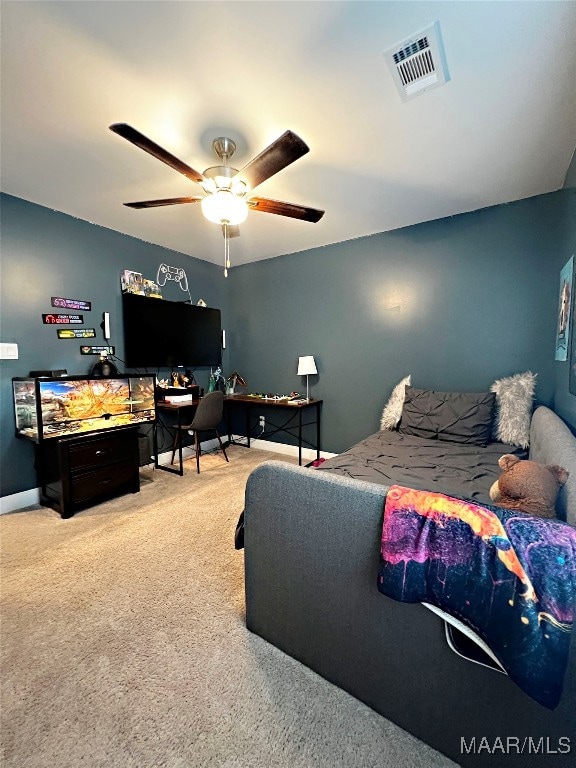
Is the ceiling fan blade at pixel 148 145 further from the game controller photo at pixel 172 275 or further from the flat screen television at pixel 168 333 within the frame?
the game controller photo at pixel 172 275

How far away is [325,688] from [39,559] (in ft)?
6.19

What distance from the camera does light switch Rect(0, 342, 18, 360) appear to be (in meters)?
2.51

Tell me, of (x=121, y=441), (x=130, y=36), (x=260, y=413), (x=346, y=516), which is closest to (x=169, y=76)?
(x=130, y=36)

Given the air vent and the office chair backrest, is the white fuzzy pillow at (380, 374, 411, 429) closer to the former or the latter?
the office chair backrest

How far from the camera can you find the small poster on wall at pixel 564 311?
198cm

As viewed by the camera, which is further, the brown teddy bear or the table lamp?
the table lamp

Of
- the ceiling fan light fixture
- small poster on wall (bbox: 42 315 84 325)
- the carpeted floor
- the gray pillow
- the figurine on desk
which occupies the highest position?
the ceiling fan light fixture

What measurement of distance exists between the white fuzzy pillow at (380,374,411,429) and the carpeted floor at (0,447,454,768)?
5.87 ft

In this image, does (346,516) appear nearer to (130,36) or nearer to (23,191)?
(130,36)

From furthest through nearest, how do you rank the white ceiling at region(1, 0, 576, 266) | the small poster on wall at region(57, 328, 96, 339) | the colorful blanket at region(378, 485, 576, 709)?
the small poster on wall at region(57, 328, 96, 339)
the white ceiling at region(1, 0, 576, 266)
the colorful blanket at region(378, 485, 576, 709)

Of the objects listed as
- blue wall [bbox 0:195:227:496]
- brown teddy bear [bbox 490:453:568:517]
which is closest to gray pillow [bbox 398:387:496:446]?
brown teddy bear [bbox 490:453:568:517]

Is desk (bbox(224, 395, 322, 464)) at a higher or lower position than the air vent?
lower

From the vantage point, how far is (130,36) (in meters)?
1.28

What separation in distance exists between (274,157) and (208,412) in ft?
8.20
